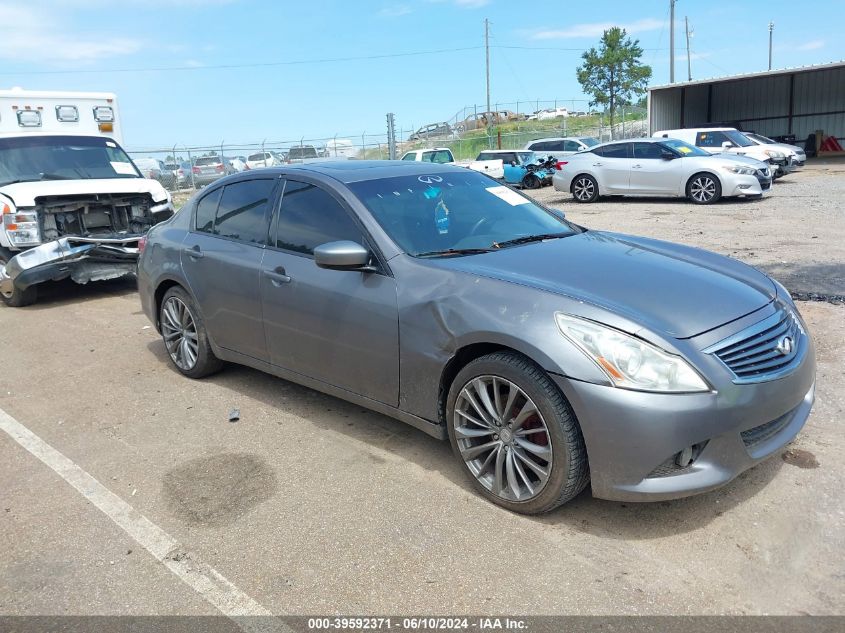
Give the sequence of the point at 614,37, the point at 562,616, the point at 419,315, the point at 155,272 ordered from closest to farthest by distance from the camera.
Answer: the point at 562,616 → the point at 419,315 → the point at 155,272 → the point at 614,37

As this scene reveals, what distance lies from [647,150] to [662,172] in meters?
0.69

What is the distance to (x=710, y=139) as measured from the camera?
21031 mm

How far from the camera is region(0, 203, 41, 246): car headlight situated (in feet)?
27.2

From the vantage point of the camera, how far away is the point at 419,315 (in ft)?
11.6

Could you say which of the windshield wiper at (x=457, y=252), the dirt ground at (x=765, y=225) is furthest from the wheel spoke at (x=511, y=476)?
the dirt ground at (x=765, y=225)

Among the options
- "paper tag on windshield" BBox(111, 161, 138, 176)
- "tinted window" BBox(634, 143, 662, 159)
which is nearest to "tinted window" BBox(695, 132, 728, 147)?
"tinted window" BBox(634, 143, 662, 159)

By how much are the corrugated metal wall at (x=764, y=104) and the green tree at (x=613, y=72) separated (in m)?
7.99

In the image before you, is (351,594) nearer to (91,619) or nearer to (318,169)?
(91,619)

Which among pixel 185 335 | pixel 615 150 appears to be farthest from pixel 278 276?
pixel 615 150

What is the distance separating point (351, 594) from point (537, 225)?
2.56 metres

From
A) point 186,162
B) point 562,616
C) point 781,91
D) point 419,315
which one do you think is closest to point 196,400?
point 419,315

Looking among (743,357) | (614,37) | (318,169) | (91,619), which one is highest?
(614,37)

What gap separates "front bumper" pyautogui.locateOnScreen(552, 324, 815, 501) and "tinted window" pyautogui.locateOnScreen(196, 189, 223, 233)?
320cm

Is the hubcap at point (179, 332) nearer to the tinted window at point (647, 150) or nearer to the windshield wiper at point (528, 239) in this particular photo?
the windshield wiper at point (528, 239)
